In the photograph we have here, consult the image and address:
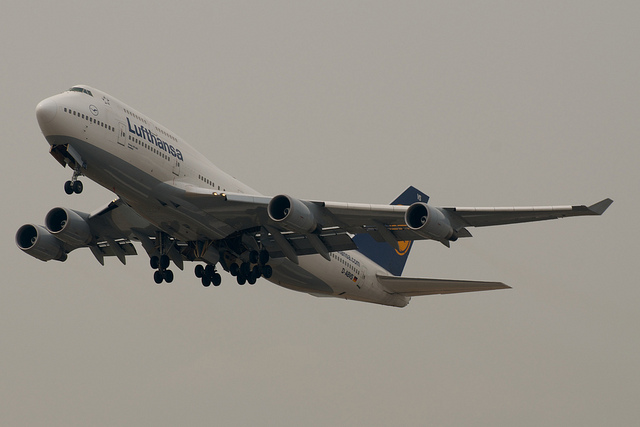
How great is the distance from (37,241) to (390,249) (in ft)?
55.8

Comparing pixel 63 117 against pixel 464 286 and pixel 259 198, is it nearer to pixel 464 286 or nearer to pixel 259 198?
pixel 259 198

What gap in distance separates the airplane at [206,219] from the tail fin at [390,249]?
0.96m

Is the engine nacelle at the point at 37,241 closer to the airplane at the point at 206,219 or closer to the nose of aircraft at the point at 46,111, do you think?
the airplane at the point at 206,219

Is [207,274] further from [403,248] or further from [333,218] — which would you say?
[403,248]

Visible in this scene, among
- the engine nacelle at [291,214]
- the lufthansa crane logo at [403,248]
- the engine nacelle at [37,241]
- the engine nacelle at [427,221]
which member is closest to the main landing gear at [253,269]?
the engine nacelle at [291,214]

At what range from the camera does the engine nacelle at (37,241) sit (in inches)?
1547

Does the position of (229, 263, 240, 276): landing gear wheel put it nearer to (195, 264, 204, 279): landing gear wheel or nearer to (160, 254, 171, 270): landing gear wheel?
(195, 264, 204, 279): landing gear wheel

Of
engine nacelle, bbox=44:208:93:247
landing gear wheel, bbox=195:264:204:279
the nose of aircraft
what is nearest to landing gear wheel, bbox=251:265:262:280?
landing gear wheel, bbox=195:264:204:279

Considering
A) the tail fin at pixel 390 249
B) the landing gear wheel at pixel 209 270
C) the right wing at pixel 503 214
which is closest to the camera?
the right wing at pixel 503 214

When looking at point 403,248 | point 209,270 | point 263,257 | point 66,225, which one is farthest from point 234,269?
point 403,248

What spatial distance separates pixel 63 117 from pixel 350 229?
37.3 feet

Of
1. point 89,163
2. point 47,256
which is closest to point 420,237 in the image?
point 89,163

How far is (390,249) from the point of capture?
1731 inches

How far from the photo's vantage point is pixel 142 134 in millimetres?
31188
